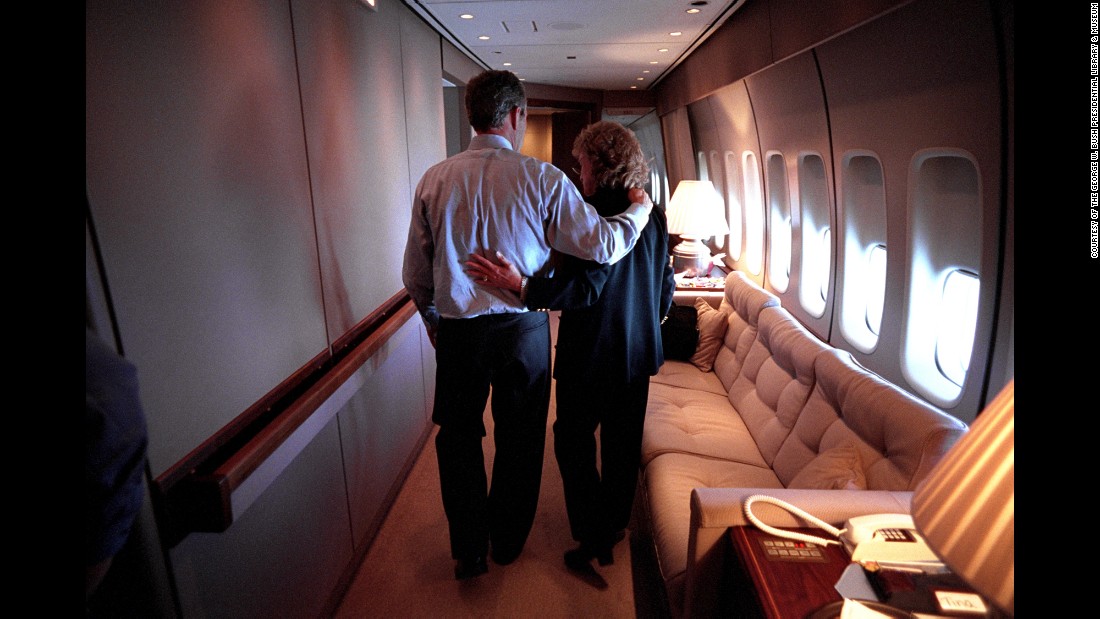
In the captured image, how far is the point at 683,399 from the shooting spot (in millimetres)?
3574

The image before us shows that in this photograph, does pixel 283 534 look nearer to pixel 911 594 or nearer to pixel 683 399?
pixel 911 594

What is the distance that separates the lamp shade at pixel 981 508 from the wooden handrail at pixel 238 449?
1669 mm

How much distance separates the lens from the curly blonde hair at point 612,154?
240cm

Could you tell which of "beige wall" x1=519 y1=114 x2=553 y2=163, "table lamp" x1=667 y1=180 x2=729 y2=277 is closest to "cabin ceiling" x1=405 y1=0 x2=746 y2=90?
"table lamp" x1=667 y1=180 x2=729 y2=277

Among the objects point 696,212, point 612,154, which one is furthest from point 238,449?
point 696,212

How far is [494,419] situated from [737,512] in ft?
3.90

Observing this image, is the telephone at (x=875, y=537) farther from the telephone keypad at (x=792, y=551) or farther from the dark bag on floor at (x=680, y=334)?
the dark bag on floor at (x=680, y=334)

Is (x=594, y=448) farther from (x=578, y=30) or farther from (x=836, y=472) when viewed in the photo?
(x=578, y=30)

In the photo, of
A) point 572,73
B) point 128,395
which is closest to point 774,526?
point 128,395

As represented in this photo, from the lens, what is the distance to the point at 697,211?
514 cm

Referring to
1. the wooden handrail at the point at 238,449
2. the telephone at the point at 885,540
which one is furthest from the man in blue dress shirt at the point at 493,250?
the telephone at the point at 885,540

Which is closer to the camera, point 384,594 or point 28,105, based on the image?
point 28,105

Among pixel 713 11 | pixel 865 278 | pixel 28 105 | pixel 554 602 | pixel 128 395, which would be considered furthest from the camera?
pixel 713 11

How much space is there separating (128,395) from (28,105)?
502mm
